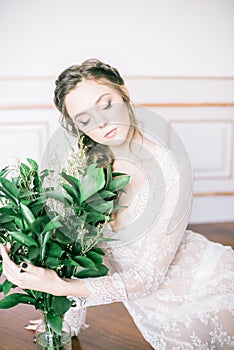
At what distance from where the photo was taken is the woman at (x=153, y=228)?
1192 mm

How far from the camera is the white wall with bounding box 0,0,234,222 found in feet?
7.86

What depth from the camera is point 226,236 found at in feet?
8.29

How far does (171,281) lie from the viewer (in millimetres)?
1285

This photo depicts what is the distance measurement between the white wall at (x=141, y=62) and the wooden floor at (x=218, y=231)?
0.12m

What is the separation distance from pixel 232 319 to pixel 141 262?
31cm

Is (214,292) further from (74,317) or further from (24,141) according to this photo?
(24,141)

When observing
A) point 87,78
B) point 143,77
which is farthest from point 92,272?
point 143,77

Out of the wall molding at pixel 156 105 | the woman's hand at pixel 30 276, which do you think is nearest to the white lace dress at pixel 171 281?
the woman's hand at pixel 30 276

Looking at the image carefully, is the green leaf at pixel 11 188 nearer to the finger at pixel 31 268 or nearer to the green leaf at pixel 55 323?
the finger at pixel 31 268

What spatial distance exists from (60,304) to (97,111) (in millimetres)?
603

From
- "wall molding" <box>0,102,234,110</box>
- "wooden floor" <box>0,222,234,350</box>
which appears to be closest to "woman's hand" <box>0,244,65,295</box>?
"wooden floor" <box>0,222,234,350</box>

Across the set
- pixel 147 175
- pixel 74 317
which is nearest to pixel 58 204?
pixel 147 175

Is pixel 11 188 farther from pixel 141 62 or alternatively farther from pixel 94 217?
pixel 141 62

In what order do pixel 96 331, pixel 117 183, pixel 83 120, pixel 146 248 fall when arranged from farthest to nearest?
1. pixel 96 331
2. pixel 83 120
3. pixel 146 248
4. pixel 117 183
